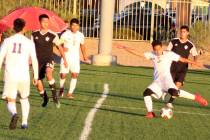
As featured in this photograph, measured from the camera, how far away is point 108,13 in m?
34.2

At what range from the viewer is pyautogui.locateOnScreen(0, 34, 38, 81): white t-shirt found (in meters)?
12.5

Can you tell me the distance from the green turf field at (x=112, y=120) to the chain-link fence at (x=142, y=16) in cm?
1899

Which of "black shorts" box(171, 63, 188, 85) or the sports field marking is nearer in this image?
the sports field marking

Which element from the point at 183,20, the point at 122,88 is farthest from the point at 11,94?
the point at 183,20

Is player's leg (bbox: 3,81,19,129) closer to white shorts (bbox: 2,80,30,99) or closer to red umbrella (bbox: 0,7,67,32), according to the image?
white shorts (bbox: 2,80,30,99)

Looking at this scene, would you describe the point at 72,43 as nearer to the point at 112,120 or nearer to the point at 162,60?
the point at 162,60

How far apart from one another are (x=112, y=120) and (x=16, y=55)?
2.81 meters

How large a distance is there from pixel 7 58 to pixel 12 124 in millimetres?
1055

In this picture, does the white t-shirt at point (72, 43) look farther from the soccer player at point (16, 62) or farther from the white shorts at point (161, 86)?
the soccer player at point (16, 62)

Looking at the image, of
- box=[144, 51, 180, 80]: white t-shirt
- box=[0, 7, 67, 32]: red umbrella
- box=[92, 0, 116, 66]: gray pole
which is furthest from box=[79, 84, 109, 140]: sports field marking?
box=[92, 0, 116, 66]: gray pole

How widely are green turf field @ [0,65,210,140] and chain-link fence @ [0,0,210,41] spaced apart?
18986 millimetres

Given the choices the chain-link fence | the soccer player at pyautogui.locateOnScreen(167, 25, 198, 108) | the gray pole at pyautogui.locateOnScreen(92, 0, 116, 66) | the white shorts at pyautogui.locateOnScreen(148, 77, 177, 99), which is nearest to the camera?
the white shorts at pyautogui.locateOnScreen(148, 77, 177, 99)

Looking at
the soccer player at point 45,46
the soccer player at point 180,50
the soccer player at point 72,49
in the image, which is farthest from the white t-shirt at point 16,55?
the soccer player at point 72,49

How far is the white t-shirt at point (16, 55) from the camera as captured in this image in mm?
12539
